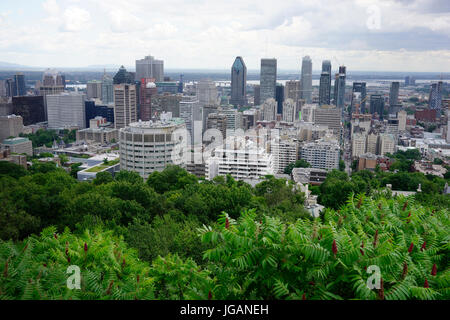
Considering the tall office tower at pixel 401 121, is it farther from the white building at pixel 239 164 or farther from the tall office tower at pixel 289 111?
the white building at pixel 239 164

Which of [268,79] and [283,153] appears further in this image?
[268,79]

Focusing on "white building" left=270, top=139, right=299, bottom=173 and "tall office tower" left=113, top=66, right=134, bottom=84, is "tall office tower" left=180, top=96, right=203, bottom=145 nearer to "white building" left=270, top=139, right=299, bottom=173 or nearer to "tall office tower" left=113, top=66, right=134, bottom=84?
"tall office tower" left=113, top=66, right=134, bottom=84

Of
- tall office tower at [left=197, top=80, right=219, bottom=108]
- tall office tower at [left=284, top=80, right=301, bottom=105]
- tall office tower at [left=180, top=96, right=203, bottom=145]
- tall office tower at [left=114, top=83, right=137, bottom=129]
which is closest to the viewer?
tall office tower at [left=180, top=96, right=203, bottom=145]

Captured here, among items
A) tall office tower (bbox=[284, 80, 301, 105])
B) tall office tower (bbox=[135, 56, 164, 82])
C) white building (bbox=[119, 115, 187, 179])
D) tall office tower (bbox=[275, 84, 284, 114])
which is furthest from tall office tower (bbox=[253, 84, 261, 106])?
white building (bbox=[119, 115, 187, 179])

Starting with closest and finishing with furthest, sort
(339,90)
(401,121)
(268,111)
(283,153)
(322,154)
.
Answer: (322,154)
(283,153)
(401,121)
(268,111)
(339,90)

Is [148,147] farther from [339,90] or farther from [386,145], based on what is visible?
[339,90]

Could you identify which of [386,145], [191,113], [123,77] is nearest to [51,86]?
[123,77]
